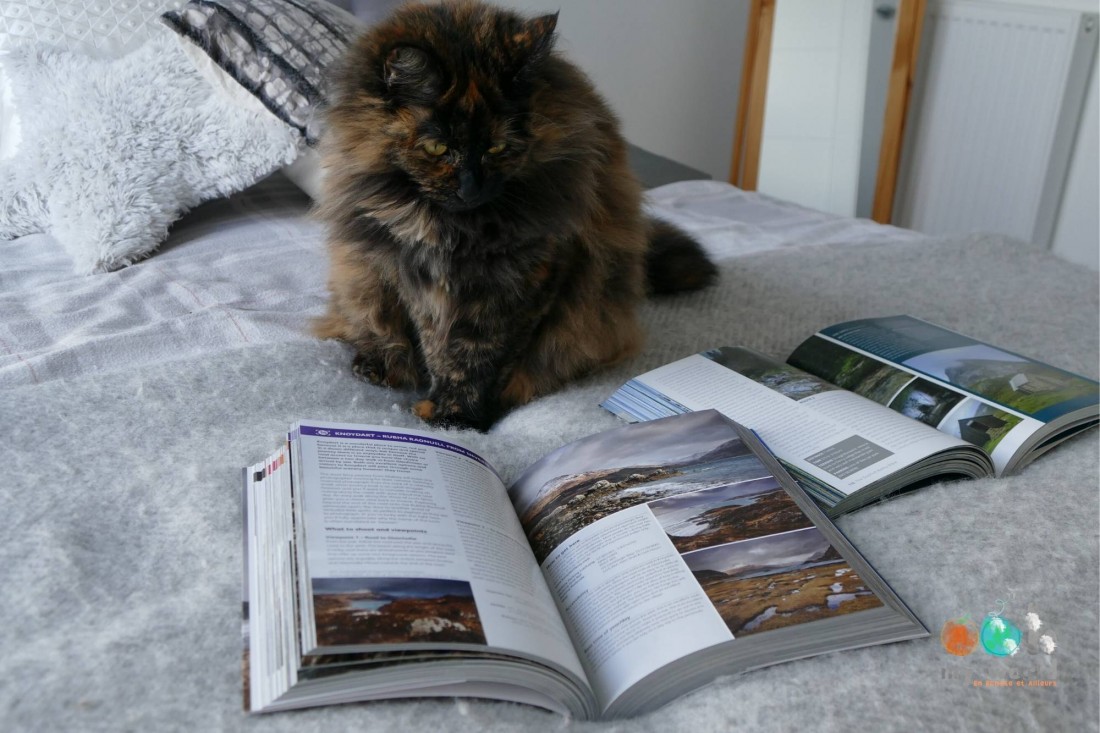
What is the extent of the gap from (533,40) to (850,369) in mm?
634

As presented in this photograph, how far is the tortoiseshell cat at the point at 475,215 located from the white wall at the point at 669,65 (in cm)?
166

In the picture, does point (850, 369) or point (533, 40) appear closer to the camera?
point (533, 40)

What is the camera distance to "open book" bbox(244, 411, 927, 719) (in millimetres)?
627

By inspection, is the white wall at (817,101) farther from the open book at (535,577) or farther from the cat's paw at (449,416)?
the open book at (535,577)

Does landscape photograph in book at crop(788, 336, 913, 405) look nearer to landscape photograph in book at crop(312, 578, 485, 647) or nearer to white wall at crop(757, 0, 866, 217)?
landscape photograph in book at crop(312, 578, 485, 647)

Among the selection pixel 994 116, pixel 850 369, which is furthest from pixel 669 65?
pixel 850 369

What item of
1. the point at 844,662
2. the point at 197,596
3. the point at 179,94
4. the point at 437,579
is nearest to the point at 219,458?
the point at 197,596

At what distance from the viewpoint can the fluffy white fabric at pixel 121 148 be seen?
154 cm

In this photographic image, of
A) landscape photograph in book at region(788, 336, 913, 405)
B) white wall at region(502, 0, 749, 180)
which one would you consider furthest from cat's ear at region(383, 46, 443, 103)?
white wall at region(502, 0, 749, 180)

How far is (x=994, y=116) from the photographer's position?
8.00ft

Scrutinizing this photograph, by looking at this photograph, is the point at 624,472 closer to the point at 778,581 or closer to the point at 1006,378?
the point at 778,581

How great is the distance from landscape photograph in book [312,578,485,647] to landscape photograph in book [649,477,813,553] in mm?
224

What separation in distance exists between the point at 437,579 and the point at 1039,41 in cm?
238

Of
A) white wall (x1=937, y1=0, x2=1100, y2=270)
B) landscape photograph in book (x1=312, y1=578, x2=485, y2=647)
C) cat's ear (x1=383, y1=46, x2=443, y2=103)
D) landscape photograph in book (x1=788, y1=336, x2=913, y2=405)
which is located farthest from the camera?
white wall (x1=937, y1=0, x2=1100, y2=270)
